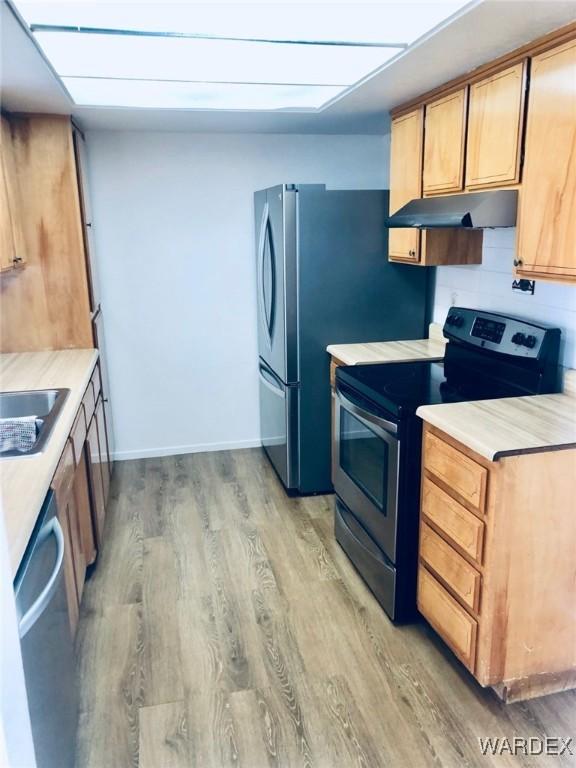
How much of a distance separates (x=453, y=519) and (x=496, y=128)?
1.44 meters

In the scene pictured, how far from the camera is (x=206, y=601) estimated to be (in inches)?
105

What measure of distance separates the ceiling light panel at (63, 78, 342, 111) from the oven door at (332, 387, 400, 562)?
143 centimetres

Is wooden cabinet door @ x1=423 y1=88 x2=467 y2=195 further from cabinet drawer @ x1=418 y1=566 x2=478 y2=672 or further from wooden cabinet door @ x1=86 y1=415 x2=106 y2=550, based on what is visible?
wooden cabinet door @ x1=86 y1=415 x2=106 y2=550

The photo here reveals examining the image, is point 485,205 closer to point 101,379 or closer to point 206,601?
point 206,601

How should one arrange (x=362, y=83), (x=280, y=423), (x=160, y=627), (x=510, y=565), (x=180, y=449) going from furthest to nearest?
(x=180, y=449) < (x=280, y=423) < (x=362, y=83) < (x=160, y=627) < (x=510, y=565)

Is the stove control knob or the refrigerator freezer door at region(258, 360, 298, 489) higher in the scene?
the stove control knob

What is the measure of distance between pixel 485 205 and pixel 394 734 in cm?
184

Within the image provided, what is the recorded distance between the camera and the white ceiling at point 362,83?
6.00ft

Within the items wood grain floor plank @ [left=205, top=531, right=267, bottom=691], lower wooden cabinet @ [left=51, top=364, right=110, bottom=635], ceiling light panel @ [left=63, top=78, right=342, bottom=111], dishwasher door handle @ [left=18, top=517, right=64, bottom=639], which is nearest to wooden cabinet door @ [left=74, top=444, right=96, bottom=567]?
lower wooden cabinet @ [left=51, top=364, right=110, bottom=635]

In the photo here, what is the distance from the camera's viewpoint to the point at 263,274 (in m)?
3.75

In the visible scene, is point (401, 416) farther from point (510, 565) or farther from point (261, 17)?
point (261, 17)

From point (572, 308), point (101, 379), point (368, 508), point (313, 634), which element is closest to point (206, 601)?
point (313, 634)

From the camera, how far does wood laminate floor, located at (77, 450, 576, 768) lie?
6.27 feet

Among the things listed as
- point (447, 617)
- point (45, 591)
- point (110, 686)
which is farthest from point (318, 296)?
point (45, 591)
